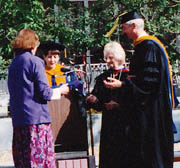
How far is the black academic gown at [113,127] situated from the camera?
379cm

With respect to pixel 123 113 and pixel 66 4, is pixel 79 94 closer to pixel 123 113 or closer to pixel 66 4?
pixel 123 113

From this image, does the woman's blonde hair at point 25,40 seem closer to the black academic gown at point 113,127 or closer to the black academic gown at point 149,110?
the black academic gown at point 113,127

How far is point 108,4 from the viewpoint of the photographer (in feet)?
27.1

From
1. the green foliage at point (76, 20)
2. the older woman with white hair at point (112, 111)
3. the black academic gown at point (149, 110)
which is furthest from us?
the green foliage at point (76, 20)

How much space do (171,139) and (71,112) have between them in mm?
1765

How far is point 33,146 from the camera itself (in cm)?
382

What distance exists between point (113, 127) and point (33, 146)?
0.77m

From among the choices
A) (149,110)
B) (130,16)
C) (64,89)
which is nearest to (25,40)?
(64,89)

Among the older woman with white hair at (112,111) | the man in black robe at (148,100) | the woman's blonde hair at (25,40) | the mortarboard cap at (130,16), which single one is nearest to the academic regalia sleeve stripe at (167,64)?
the man in black robe at (148,100)

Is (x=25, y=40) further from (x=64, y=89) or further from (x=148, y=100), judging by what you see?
(x=148, y=100)

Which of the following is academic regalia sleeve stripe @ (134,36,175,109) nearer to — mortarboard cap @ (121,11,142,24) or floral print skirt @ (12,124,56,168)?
mortarboard cap @ (121,11,142,24)

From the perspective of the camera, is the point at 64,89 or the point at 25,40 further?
the point at 64,89

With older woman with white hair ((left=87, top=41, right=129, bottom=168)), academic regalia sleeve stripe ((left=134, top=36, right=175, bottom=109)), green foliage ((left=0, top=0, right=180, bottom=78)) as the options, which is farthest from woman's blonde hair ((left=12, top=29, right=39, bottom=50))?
green foliage ((left=0, top=0, right=180, bottom=78))

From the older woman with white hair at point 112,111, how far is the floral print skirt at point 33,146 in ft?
1.72
